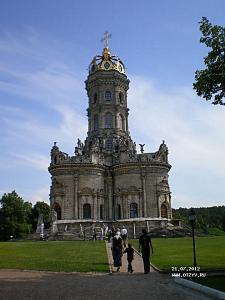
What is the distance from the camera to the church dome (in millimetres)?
75625

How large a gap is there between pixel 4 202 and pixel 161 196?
33881 mm

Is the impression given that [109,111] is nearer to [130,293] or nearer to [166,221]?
[166,221]

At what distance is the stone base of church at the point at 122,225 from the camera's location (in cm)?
5452

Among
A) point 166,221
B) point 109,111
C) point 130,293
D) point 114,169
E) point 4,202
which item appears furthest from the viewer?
point 4,202

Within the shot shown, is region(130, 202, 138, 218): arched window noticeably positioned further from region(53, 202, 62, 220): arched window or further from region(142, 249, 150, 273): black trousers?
region(142, 249, 150, 273): black trousers

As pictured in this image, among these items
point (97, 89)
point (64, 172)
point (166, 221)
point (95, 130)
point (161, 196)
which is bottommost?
point (166, 221)

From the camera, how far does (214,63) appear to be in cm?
1823

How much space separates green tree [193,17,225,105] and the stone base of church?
37.3 metres

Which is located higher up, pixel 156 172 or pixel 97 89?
pixel 97 89

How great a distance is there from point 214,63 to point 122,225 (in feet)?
147

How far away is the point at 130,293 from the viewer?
13.5 meters

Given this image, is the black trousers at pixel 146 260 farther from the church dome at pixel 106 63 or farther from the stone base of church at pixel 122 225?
the church dome at pixel 106 63

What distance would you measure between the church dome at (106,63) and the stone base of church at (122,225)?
28819 millimetres

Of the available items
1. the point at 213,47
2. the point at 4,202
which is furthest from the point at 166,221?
the point at 213,47
